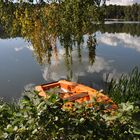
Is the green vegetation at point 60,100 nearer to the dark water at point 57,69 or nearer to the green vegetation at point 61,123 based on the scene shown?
the green vegetation at point 61,123

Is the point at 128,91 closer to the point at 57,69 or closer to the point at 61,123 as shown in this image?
the point at 61,123

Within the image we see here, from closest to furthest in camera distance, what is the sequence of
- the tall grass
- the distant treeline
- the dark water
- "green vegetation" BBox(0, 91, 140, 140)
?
"green vegetation" BBox(0, 91, 140, 140)
the tall grass
the dark water
the distant treeline

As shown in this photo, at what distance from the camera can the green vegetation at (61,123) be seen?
2.66 metres

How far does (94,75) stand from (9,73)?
282 inches

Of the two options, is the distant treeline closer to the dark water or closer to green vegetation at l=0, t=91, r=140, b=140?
the dark water

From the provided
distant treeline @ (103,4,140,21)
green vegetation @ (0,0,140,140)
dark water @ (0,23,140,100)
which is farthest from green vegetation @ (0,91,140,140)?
distant treeline @ (103,4,140,21)

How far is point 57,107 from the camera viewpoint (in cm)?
271

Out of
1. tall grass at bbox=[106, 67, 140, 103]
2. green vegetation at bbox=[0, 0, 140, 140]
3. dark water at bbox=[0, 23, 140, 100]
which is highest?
green vegetation at bbox=[0, 0, 140, 140]

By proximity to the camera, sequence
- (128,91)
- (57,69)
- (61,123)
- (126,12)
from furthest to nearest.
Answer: (126,12) → (57,69) → (128,91) → (61,123)

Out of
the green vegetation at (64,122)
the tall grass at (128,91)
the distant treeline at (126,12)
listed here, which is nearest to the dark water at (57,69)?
the tall grass at (128,91)

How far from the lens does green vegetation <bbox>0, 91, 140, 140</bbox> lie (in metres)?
2.66

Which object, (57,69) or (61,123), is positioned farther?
(57,69)

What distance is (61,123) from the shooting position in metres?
2.76

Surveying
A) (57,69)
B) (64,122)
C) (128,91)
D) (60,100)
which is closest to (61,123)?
(64,122)
